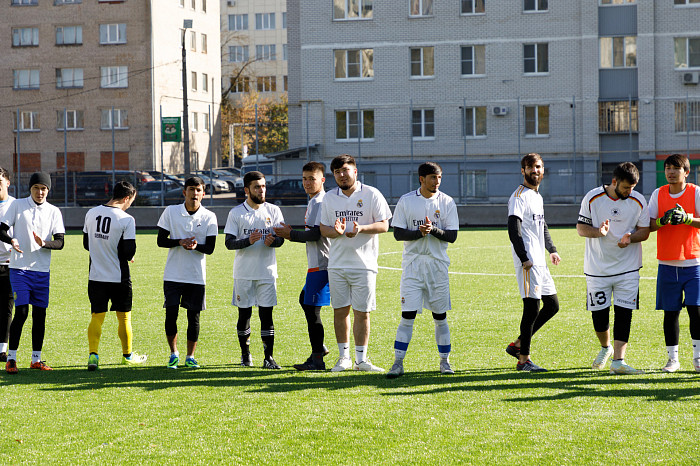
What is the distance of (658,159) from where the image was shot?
39.8 m

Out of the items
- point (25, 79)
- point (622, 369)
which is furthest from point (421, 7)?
point (622, 369)

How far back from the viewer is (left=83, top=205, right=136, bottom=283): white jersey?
8.52 m

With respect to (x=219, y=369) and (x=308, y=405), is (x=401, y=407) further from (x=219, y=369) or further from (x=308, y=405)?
(x=219, y=369)

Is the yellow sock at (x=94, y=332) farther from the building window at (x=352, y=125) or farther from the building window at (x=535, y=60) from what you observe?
the building window at (x=535, y=60)

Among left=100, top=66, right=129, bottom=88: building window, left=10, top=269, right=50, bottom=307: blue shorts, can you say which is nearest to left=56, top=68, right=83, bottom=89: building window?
left=100, top=66, right=129, bottom=88: building window

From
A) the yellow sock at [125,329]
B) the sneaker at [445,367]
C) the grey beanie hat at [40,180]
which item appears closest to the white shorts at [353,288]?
the sneaker at [445,367]

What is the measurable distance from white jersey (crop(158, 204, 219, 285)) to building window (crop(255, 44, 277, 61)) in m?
85.5

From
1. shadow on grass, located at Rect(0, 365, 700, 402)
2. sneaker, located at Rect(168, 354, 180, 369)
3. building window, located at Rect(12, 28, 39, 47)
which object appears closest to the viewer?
shadow on grass, located at Rect(0, 365, 700, 402)

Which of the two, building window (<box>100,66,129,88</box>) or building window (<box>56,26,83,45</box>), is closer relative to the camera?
building window (<box>100,66,129,88</box>)

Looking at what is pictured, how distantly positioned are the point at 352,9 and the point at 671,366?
3935cm

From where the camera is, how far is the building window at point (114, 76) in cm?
5800

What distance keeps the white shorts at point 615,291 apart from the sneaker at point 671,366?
23.3 inches

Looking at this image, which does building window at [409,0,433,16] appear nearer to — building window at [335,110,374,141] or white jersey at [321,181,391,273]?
building window at [335,110,374,141]

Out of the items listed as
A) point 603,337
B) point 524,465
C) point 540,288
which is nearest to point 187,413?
point 524,465
